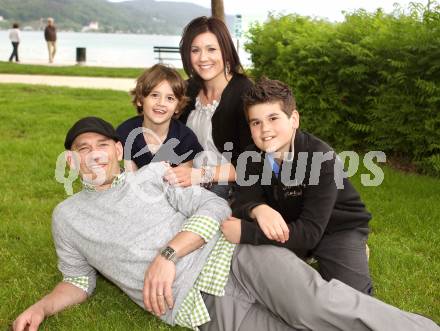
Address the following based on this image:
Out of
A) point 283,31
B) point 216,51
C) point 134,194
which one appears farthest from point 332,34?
point 134,194

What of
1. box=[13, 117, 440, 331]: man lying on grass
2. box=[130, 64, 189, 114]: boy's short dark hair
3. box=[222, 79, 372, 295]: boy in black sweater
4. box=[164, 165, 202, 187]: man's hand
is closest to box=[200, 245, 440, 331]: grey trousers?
box=[13, 117, 440, 331]: man lying on grass

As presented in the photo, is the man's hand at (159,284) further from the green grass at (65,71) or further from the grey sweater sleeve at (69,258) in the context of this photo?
the green grass at (65,71)

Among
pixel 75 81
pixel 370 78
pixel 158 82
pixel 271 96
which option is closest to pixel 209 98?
pixel 158 82

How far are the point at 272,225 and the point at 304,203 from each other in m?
0.31

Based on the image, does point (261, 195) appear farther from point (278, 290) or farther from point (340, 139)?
point (340, 139)

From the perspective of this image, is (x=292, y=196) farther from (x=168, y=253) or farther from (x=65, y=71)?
(x=65, y=71)

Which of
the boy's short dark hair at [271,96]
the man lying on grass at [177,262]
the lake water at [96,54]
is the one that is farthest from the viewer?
the lake water at [96,54]

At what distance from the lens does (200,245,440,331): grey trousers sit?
273cm

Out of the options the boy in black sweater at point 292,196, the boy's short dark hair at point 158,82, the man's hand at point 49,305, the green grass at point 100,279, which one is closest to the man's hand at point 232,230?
the boy in black sweater at point 292,196

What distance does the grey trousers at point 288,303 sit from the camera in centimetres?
273

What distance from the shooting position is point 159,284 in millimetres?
2912

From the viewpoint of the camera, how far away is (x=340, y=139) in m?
7.53

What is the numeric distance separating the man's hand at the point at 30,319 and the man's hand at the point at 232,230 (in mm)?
1072

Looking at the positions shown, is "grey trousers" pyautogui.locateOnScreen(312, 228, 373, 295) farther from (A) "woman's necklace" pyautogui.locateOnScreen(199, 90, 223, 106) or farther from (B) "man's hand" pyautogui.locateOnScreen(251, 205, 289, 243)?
(A) "woman's necklace" pyautogui.locateOnScreen(199, 90, 223, 106)
